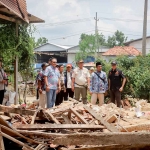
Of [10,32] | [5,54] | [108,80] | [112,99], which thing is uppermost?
[10,32]

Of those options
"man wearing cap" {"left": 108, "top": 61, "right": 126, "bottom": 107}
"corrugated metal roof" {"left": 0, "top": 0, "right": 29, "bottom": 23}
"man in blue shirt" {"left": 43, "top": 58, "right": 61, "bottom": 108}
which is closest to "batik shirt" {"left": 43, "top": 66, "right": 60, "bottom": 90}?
"man in blue shirt" {"left": 43, "top": 58, "right": 61, "bottom": 108}

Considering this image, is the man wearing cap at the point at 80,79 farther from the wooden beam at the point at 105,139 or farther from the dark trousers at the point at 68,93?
the wooden beam at the point at 105,139

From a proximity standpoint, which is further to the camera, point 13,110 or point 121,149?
point 13,110

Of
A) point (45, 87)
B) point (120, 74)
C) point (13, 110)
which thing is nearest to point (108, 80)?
point (120, 74)

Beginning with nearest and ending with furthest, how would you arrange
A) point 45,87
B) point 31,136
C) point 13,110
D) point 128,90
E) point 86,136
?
point 86,136 → point 31,136 → point 13,110 → point 45,87 → point 128,90

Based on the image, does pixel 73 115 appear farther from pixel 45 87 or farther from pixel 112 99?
pixel 112 99

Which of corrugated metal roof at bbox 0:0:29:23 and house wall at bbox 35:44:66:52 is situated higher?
house wall at bbox 35:44:66:52

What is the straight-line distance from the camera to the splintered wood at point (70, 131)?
3373 mm

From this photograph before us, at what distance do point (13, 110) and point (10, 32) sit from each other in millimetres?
4769

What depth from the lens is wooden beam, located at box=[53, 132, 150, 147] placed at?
3.35 metres

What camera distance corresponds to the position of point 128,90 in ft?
43.4

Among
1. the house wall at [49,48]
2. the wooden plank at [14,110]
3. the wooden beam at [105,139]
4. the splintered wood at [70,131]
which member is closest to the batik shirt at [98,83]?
the splintered wood at [70,131]

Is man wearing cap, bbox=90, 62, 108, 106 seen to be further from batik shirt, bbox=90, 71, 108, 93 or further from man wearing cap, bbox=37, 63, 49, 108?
man wearing cap, bbox=37, 63, 49, 108

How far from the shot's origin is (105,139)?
3.39 meters
